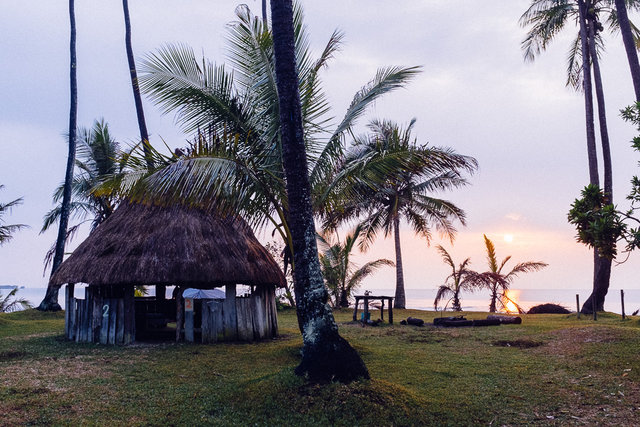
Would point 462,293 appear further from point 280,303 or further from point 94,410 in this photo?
point 94,410

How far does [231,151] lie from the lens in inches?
365

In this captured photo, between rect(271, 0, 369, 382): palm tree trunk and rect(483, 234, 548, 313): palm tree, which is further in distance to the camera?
rect(483, 234, 548, 313): palm tree

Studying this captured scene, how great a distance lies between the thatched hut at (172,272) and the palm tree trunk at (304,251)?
508 cm

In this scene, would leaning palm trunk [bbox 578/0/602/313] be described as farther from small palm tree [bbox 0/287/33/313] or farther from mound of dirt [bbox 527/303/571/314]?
small palm tree [bbox 0/287/33/313]

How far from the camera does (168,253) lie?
1305 centimetres

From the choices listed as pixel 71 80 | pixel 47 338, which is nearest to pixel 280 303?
pixel 47 338

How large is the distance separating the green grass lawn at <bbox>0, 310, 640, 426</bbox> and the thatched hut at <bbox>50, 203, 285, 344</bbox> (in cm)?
78

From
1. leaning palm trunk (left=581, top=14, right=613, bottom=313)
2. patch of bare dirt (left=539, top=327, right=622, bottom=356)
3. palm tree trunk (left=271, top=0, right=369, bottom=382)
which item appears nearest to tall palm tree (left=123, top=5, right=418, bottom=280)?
palm tree trunk (left=271, top=0, right=369, bottom=382)

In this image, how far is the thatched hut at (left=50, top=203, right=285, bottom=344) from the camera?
12773 millimetres

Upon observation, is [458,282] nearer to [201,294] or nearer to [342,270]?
[342,270]

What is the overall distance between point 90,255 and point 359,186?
24.6ft

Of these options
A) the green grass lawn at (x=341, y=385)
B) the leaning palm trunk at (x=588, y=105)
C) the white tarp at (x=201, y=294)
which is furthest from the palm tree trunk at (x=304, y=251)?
the leaning palm trunk at (x=588, y=105)

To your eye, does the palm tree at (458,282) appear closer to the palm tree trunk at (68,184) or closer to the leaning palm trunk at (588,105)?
the leaning palm trunk at (588,105)

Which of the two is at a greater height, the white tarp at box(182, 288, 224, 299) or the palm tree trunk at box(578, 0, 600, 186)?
the palm tree trunk at box(578, 0, 600, 186)
